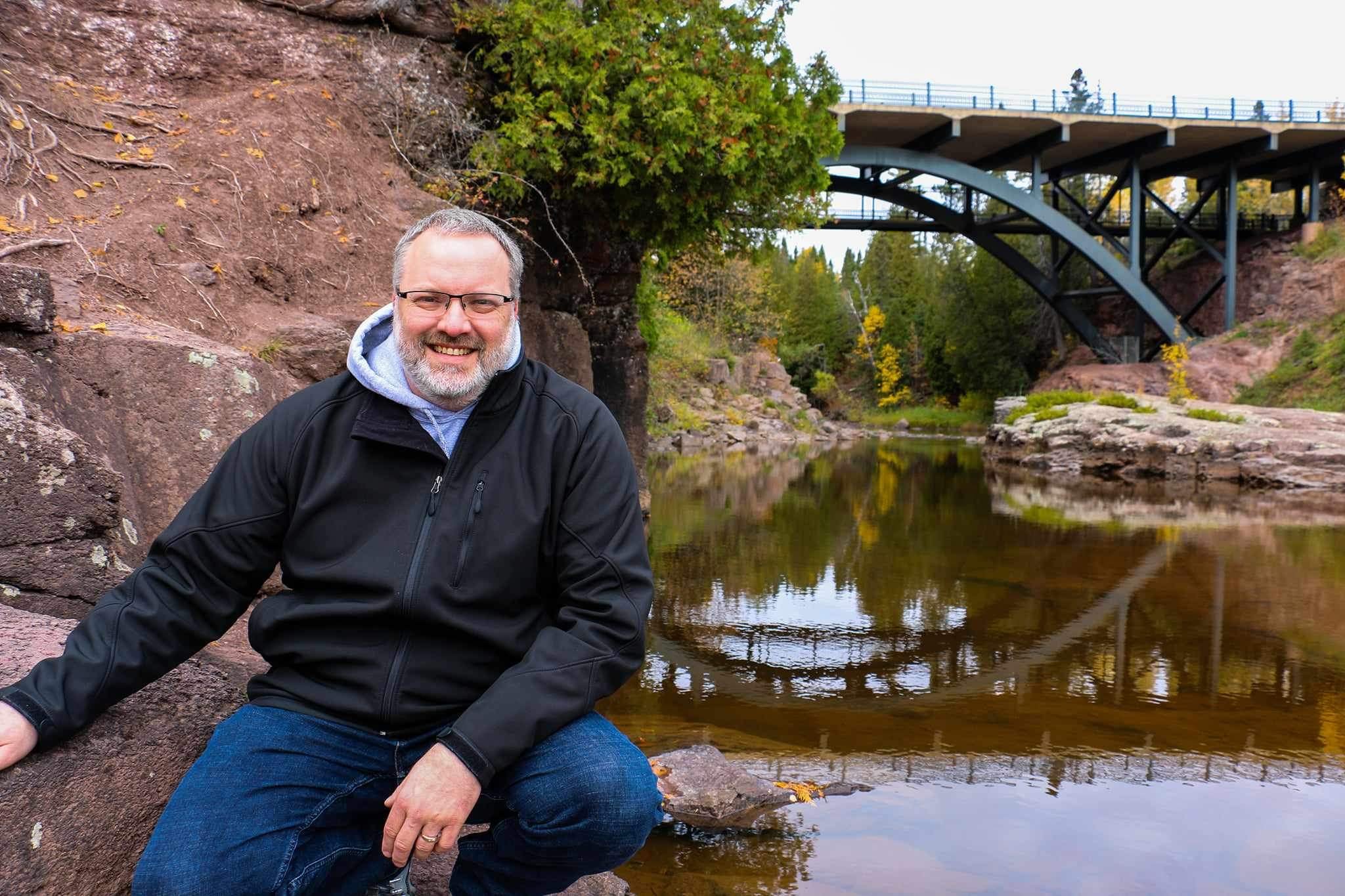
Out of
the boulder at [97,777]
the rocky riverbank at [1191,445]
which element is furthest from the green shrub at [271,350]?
the rocky riverbank at [1191,445]

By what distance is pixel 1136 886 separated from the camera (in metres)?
2.97

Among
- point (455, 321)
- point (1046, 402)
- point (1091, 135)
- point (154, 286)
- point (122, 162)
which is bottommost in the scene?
point (1046, 402)

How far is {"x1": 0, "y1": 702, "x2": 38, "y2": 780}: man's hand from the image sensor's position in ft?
5.36

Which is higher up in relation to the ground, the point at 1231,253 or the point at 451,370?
the point at 1231,253

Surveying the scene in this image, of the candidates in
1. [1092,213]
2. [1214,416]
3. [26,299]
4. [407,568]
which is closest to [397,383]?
[407,568]

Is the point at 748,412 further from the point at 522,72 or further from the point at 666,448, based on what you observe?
the point at 522,72

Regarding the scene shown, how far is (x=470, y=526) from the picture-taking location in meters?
1.95

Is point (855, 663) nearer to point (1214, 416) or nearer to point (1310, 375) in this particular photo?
point (1214, 416)

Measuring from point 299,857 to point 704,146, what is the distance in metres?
6.58

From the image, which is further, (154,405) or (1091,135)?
(1091,135)

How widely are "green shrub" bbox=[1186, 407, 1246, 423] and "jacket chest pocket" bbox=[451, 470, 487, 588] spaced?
62.8ft

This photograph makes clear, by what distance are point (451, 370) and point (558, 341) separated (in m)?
6.40

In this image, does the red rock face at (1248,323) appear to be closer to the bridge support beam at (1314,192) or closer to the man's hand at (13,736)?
the bridge support beam at (1314,192)

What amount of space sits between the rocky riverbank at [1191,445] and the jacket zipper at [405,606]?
16735 millimetres
